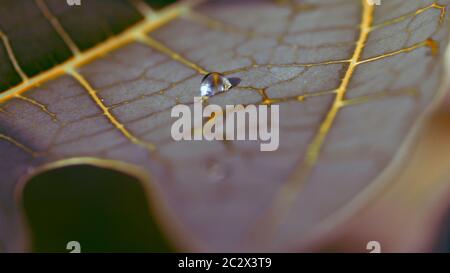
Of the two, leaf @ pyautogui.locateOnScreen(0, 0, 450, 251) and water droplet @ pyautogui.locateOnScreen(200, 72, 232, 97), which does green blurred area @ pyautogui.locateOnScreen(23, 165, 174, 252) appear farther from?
water droplet @ pyautogui.locateOnScreen(200, 72, 232, 97)

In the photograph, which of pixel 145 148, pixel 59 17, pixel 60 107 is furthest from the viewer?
pixel 145 148

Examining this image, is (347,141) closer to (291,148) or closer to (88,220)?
(291,148)

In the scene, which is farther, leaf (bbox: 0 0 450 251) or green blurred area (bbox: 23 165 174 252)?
green blurred area (bbox: 23 165 174 252)

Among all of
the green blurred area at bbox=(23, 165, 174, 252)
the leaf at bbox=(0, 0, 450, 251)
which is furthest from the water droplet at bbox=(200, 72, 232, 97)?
the green blurred area at bbox=(23, 165, 174, 252)

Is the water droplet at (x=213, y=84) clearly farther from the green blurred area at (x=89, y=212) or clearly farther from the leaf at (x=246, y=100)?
the green blurred area at (x=89, y=212)

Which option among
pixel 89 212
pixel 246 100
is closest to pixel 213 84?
pixel 246 100

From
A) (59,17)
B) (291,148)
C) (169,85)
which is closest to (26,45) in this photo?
(59,17)
